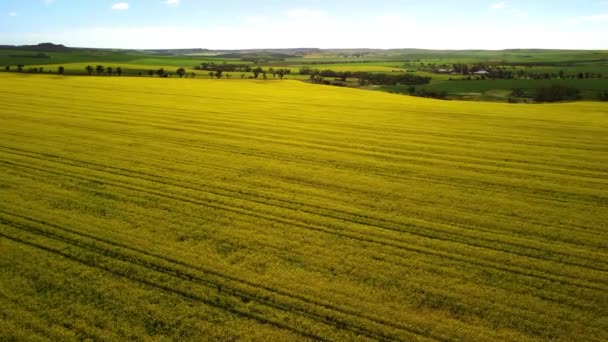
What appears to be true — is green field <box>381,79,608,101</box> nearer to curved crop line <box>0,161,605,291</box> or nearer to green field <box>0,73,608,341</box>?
green field <box>0,73,608,341</box>

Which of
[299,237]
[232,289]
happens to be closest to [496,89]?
[299,237]

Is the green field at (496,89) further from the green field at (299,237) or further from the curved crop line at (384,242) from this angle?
the curved crop line at (384,242)

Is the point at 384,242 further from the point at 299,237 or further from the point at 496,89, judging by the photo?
the point at 496,89

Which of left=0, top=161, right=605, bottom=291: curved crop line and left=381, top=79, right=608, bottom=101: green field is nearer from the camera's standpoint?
left=0, top=161, right=605, bottom=291: curved crop line

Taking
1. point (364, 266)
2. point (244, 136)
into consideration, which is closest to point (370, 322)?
point (364, 266)

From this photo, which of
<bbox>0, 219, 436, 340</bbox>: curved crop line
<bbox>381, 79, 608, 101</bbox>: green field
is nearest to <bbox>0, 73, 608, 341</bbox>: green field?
<bbox>0, 219, 436, 340</bbox>: curved crop line

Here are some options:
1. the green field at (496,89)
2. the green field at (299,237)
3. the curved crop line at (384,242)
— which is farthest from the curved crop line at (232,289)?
the green field at (496,89)

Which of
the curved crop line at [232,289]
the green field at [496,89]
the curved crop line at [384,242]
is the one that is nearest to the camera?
the curved crop line at [232,289]

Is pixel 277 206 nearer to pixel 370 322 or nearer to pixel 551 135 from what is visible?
pixel 370 322

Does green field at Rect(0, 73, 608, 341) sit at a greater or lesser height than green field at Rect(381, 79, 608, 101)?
lesser
